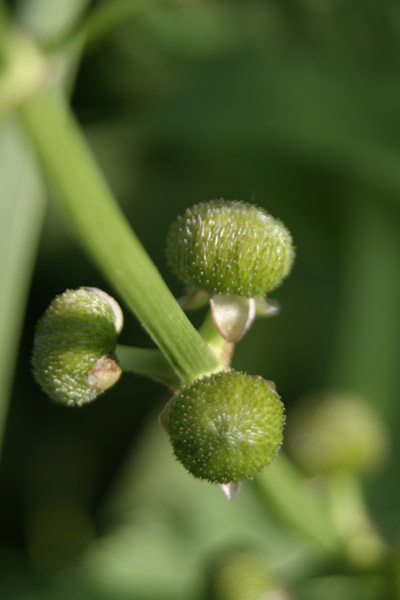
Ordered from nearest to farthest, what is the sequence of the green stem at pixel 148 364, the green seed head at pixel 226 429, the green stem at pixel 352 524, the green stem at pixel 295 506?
1. the green seed head at pixel 226 429
2. the green stem at pixel 148 364
3. the green stem at pixel 295 506
4. the green stem at pixel 352 524

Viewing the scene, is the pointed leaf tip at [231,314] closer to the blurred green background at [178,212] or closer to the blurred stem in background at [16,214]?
the blurred stem in background at [16,214]

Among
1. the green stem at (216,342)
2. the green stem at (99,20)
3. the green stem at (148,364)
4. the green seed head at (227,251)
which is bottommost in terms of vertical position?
the green stem at (216,342)

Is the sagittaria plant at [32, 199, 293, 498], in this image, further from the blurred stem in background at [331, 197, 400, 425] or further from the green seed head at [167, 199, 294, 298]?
the blurred stem in background at [331, 197, 400, 425]

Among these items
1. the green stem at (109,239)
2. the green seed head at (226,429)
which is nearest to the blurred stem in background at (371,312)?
the green stem at (109,239)

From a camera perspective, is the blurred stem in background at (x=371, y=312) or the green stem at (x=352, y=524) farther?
the blurred stem in background at (x=371, y=312)

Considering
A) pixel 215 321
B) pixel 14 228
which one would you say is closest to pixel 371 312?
pixel 14 228

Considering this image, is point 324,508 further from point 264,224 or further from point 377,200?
point 377,200

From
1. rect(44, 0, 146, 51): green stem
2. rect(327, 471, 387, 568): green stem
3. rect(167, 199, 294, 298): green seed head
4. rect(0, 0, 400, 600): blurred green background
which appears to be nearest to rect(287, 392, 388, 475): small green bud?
rect(327, 471, 387, 568): green stem
